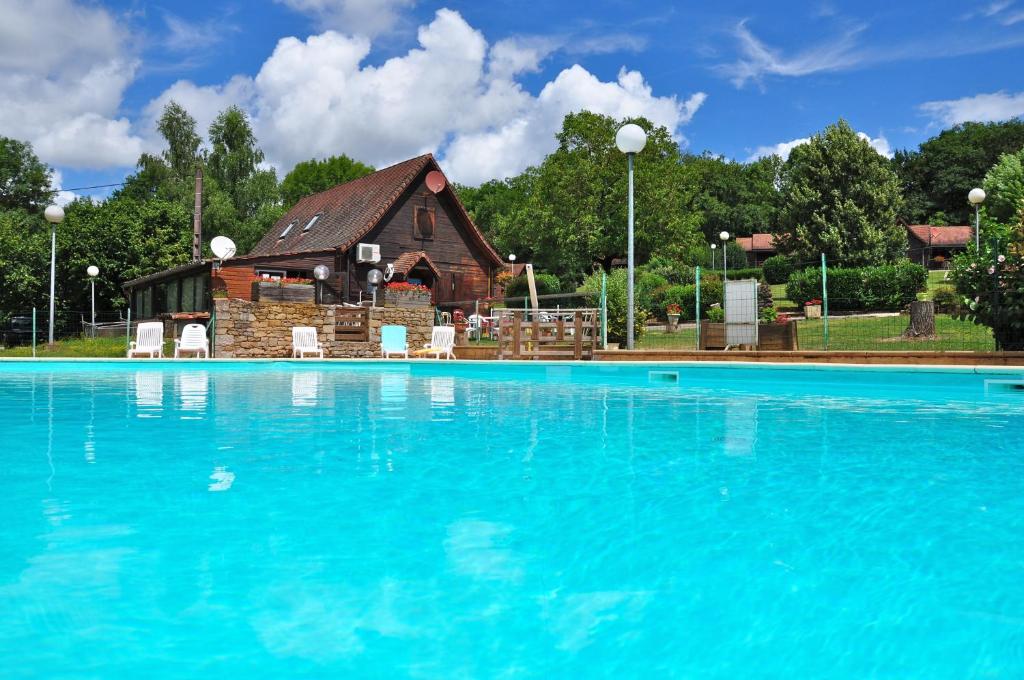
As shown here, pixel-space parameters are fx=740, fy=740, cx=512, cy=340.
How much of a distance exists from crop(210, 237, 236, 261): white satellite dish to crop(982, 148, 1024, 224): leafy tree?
20345mm

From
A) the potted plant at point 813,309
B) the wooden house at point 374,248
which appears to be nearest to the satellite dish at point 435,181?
the wooden house at point 374,248

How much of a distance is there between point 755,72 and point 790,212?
6544mm

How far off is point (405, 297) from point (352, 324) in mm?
1789

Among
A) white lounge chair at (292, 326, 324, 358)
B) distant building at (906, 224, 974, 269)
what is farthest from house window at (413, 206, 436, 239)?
distant building at (906, 224, 974, 269)

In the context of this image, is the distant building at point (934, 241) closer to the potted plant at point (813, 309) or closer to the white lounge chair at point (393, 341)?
the potted plant at point (813, 309)

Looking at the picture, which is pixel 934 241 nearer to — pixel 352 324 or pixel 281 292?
pixel 352 324

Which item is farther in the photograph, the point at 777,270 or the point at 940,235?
the point at 940,235

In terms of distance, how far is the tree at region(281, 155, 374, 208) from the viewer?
61.1 m

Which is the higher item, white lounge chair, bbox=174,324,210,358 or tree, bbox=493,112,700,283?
tree, bbox=493,112,700,283

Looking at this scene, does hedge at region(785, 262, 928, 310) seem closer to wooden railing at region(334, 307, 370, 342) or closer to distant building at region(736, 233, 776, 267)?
wooden railing at region(334, 307, 370, 342)

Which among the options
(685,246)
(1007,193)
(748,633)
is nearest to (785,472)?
(748,633)

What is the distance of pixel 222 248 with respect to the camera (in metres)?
22.6

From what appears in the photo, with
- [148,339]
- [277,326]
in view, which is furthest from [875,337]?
[148,339]

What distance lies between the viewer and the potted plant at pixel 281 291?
2062cm
